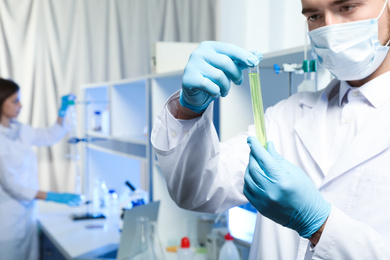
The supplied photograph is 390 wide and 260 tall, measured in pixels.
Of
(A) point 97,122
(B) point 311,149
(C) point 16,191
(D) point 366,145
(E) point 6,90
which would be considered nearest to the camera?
(D) point 366,145

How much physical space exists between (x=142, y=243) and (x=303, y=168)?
2.91 feet

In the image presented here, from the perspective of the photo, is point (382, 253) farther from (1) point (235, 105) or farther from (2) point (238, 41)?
(2) point (238, 41)

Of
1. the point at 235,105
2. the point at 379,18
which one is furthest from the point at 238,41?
the point at 379,18

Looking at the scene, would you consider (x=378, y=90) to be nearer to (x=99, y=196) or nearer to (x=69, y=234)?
(x=69, y=234)

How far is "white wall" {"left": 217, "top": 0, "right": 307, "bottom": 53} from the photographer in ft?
7.13

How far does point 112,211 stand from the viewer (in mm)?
2830

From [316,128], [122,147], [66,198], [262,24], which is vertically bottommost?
[66,198]

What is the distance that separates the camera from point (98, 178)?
3.01 metres

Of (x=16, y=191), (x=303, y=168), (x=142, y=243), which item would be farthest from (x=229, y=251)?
(x=16, y=191)

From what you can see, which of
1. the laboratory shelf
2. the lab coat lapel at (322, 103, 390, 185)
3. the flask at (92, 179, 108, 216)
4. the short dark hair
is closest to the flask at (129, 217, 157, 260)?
the laboratory shelf

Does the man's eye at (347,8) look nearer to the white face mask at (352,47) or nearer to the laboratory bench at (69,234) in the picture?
the white face mask at (352,47)

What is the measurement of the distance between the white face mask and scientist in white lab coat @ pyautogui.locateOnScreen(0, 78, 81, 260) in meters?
2.14

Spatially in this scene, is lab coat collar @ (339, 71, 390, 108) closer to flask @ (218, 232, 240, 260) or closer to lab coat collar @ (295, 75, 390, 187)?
lab coat collar @ (295, 75, 390, 187)

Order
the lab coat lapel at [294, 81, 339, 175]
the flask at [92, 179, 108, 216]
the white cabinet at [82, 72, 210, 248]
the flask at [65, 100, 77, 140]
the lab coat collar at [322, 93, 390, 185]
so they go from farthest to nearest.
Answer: the flask at [65, 100, 77, 140]
the flask at [92, 179, 108, 216]
the white cabinet at [82, 72, 210, 248]
the lab coat lapel at [294, 81, 339, 175]
the lab coat collar at [322, 93, 390, 185]
